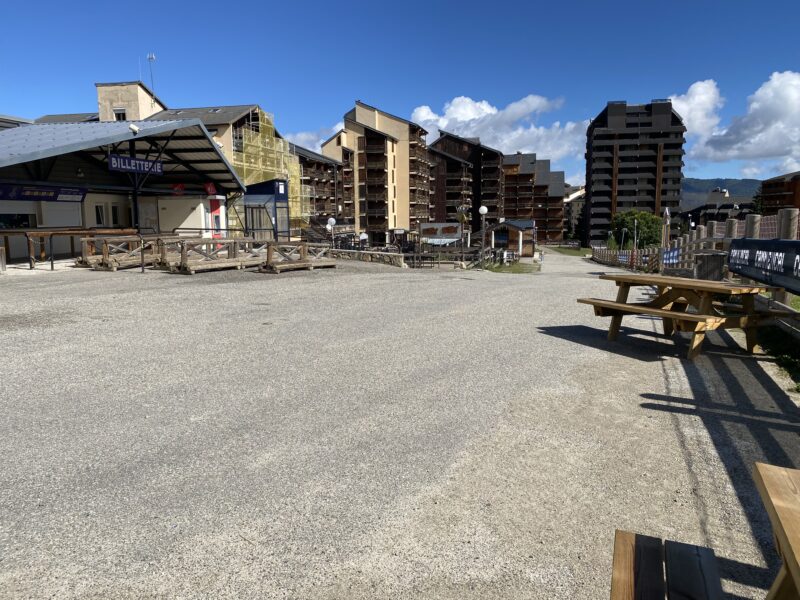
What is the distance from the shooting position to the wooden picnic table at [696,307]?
809cm

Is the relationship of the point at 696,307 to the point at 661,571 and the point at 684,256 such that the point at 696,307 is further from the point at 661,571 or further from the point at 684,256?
the point at 684,256

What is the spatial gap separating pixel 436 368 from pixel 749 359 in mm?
4400

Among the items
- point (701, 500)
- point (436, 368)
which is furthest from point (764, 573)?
point (436, 368)

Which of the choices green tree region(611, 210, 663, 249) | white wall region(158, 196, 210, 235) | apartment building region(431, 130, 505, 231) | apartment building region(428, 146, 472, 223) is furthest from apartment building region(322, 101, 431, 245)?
white wall region(158, 196, 210, 235)

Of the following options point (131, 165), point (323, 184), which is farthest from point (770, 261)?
point (323, 184)

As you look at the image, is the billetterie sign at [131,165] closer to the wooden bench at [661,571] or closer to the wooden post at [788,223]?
the wooden post at [788,223]

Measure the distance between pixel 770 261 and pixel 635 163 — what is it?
12542cm

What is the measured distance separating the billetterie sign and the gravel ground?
1578 centimetres

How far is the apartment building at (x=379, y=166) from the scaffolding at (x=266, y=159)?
1150 inches

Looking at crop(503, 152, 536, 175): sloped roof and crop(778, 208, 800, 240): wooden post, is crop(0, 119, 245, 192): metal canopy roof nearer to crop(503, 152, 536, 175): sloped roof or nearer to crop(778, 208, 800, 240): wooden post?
crop(778, 208, 800, 240): wooden post

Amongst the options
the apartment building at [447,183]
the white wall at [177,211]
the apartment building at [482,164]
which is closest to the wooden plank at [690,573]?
the white wall at [177,211]

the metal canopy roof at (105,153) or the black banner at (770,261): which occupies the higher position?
the metal canopy roof at (105,153)

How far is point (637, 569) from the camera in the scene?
2592mm

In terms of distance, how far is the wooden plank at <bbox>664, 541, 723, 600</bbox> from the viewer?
95.5 inches
